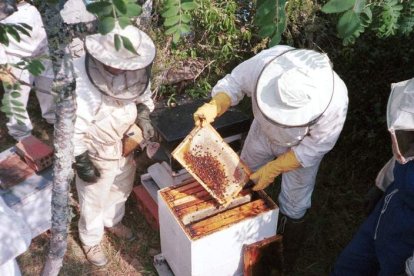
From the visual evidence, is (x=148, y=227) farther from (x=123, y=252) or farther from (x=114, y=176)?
(x=114, y=176)

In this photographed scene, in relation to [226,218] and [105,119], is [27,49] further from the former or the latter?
[226,218]

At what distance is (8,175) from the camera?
11.8 ft

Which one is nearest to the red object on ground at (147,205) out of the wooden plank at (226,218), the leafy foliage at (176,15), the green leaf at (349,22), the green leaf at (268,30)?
the wooden plank at (226,218)

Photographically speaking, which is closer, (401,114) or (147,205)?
(401,114)

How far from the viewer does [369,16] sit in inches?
49.4

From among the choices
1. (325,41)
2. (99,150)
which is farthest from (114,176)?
(325,41)

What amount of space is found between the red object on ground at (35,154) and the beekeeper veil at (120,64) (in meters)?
1.05

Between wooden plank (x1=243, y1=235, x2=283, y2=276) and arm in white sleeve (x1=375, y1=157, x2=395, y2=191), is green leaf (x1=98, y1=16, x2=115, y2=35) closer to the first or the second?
wooden plank (x1=243, y1=235, x2=283, y2=276)

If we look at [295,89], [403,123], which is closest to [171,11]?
[295,89]

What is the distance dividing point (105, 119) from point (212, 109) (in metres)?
0.82

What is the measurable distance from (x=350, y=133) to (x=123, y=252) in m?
2.60

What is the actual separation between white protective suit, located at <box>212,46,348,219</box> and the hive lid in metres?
0.37

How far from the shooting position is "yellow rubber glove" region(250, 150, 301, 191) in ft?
10.3

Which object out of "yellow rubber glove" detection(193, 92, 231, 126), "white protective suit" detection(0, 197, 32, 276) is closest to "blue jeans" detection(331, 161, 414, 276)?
"yellow rubber glove" detection(193, 92, 231, 126)
